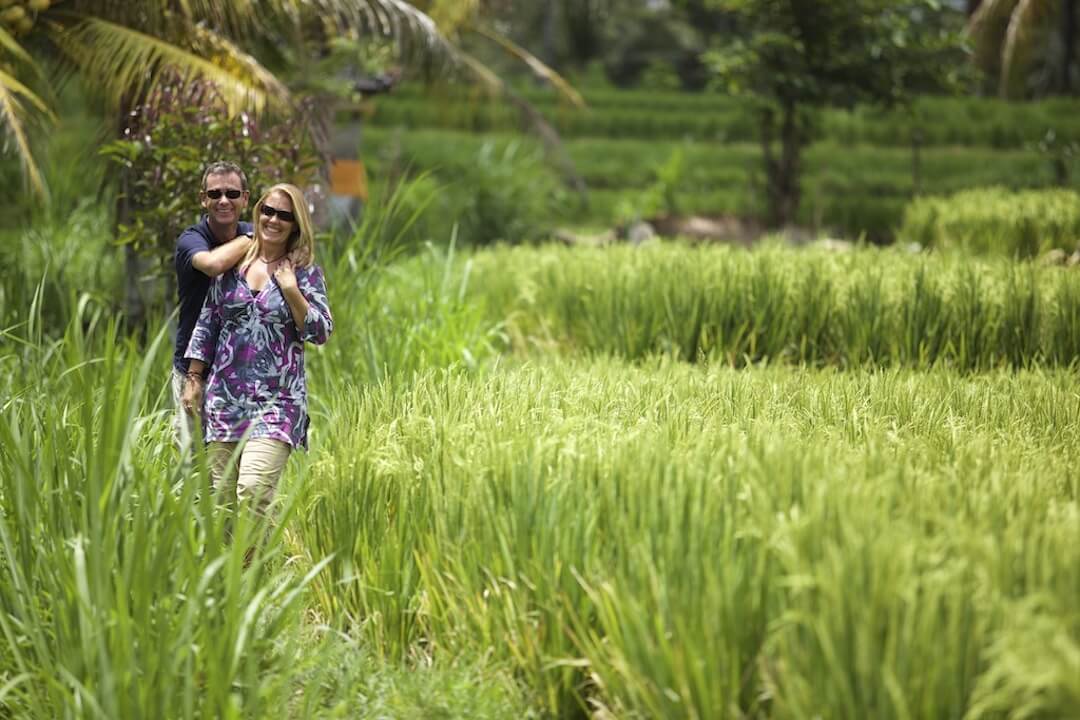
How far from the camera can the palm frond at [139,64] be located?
570 centimetres

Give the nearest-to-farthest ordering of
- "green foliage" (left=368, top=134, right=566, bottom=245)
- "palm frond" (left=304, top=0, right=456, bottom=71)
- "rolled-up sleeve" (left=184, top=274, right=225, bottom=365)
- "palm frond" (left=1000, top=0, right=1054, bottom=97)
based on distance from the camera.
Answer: "rolled-up sleeve" (left=184, top=274, right=225, bottom=365)
"palm frond" (left=304, top=0, right=456, bottom=71)
"green foliage" (left=368, top=134, right=566, bottom=245)
"palm frond" (left=1000, top=0, right=1054, bottom=97)

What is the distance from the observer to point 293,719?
2545 mm

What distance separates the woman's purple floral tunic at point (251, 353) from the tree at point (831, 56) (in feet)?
32.2

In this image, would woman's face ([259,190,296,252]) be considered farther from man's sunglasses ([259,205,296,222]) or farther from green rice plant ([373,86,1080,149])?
green rice plant ([373,86,1080,149])

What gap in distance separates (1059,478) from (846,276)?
3155 millimetres

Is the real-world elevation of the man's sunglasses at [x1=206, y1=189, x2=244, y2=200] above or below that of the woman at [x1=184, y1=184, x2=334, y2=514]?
above

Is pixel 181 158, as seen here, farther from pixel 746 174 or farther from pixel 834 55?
pixel 746 174

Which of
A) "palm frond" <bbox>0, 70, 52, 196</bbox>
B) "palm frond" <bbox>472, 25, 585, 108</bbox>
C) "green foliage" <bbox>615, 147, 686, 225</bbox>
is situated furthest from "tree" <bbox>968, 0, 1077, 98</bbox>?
"palm frond" <bbox>0, 70, 52, 196</bbox>

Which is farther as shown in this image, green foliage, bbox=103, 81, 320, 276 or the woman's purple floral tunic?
green foliage, bbox=103, 81, 320, 276

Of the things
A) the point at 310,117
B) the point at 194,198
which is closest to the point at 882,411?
the point at 194,198

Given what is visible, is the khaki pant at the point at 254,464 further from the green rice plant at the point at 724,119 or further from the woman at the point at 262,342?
the green rice plant at the point at 724,119

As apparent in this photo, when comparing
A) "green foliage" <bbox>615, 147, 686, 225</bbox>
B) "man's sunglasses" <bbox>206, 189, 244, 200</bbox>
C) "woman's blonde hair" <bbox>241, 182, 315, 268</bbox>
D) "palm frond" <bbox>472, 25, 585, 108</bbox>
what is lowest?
"green foliage" <bbox>615, 147, 686, 225</bbox>

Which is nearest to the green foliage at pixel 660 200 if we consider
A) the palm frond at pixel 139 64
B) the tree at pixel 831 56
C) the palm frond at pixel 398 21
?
the tree at pixel 831 56

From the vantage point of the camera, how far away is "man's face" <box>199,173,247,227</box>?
10.6 ft
